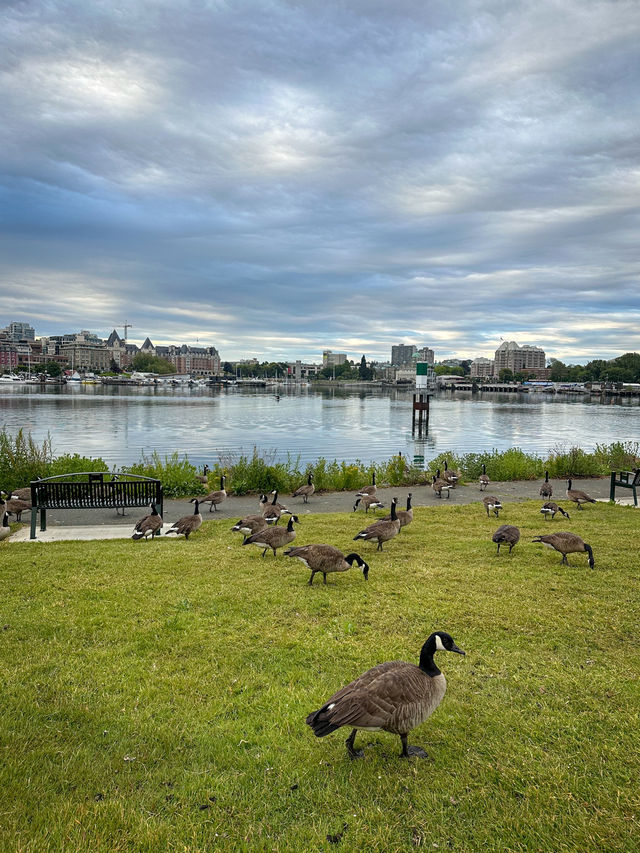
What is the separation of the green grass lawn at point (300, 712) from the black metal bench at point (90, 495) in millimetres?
3678

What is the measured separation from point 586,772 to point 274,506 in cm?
963

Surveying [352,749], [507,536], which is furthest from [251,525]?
[352,749]

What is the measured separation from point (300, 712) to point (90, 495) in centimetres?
1028

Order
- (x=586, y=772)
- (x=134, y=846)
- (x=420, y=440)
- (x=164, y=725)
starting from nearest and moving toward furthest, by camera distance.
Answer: (x=134, y=846) < (x=586, y=772) < (x=164, y=725) < (x=420, y=440)

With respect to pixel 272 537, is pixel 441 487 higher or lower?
lower

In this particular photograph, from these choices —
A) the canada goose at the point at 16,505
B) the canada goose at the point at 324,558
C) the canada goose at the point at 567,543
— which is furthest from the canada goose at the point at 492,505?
the canada goose at the point at 16,505

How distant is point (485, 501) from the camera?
14.6 m

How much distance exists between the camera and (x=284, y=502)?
17.1 metres

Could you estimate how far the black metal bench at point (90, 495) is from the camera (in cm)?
1264

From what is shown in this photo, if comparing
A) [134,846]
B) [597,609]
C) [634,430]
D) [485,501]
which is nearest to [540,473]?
[485,501]

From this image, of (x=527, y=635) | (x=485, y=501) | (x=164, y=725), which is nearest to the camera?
(x=164, y=725)

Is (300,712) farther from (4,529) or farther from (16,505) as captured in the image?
(16,505)

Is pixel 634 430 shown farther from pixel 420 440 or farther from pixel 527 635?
pixel 527 635

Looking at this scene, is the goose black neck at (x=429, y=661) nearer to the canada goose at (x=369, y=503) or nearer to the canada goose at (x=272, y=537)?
the canada goose at (x=272, y=537)
